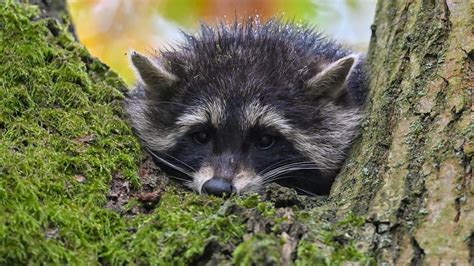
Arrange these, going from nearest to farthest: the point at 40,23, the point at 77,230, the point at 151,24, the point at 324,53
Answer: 1. the point at 77,230
2. the point at 40,23
3. the point at 324,53
4. the point at 151,24

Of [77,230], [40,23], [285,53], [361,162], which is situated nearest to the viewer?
[77,230]

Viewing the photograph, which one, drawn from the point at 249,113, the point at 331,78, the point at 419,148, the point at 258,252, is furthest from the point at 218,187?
the point at 258,252

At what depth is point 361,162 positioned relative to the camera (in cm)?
485

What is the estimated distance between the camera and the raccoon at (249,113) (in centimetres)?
595

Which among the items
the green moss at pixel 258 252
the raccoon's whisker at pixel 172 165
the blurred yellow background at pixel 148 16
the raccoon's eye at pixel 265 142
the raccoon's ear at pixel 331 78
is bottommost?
the green moss at pixel 258 252

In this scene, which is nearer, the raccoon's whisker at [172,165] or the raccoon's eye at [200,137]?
the raccoon's whisker at [172,165]

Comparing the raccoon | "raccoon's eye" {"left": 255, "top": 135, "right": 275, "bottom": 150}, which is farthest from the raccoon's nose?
"raccoon's eye" {"left": 255, "top": 135, "right": 275, "bottom": 150}

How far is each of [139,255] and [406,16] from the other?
326 centimetres

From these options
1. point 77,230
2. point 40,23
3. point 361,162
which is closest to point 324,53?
point 361,162

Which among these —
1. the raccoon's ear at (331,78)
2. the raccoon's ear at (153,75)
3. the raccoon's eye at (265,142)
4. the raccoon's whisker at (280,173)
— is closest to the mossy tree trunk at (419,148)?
the raccoon's ear at (331,78)

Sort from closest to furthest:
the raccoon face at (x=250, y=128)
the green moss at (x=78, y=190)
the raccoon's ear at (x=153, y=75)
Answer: the green moss at (x=78, y=190)
the raccoon face at (x=250, y=128)
the raccoon's ear at (x=153, y=75)

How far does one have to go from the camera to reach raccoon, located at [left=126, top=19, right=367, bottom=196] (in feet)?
19.5

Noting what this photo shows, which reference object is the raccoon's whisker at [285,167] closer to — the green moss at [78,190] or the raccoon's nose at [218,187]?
the raccoon's nose at [218,187]

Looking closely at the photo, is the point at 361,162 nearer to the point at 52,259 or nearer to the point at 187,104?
the point at 187,104
